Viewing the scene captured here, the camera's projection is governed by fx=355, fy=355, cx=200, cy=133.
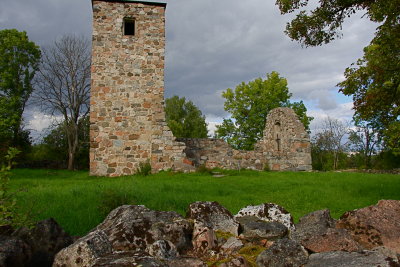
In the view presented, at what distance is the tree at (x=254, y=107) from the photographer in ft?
121

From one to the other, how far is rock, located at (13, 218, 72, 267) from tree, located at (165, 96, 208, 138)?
39.3m

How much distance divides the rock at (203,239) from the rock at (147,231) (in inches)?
4.1

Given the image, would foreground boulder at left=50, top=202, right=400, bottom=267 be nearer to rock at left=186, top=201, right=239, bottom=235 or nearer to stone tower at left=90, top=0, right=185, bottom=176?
rock at left=186, top=201, right=239, bottom=235

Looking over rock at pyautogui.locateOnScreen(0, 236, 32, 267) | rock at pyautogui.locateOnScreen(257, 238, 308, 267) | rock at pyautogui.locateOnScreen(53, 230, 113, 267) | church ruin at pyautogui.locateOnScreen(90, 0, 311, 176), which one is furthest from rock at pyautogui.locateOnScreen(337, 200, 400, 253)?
church ruin at pyautogui.locateOnScreen(90, 0, 311, 176)

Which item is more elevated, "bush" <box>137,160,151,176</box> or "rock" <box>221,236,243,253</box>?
"bush" <box>137,160,151,176</box>

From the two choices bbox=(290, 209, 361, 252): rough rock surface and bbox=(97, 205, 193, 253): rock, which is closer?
bbox=(290, 209, 361, 252): rough rock surface

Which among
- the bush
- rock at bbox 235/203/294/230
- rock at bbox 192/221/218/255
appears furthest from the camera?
the bush

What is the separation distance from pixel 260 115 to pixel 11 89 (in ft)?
76.3

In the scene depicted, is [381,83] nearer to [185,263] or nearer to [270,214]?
[270,214]

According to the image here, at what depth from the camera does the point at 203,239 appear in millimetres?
4055

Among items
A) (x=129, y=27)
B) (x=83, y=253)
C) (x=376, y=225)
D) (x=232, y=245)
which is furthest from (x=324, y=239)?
(x=129, y=27)

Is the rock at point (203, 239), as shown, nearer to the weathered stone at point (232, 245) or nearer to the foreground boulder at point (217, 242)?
the foreground boulder at point (217, 242)

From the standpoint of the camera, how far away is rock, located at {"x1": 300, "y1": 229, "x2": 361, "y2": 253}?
3.75 metres

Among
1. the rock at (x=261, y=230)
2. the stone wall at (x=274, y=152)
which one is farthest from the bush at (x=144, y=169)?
the rock at (x=261, y=230)
